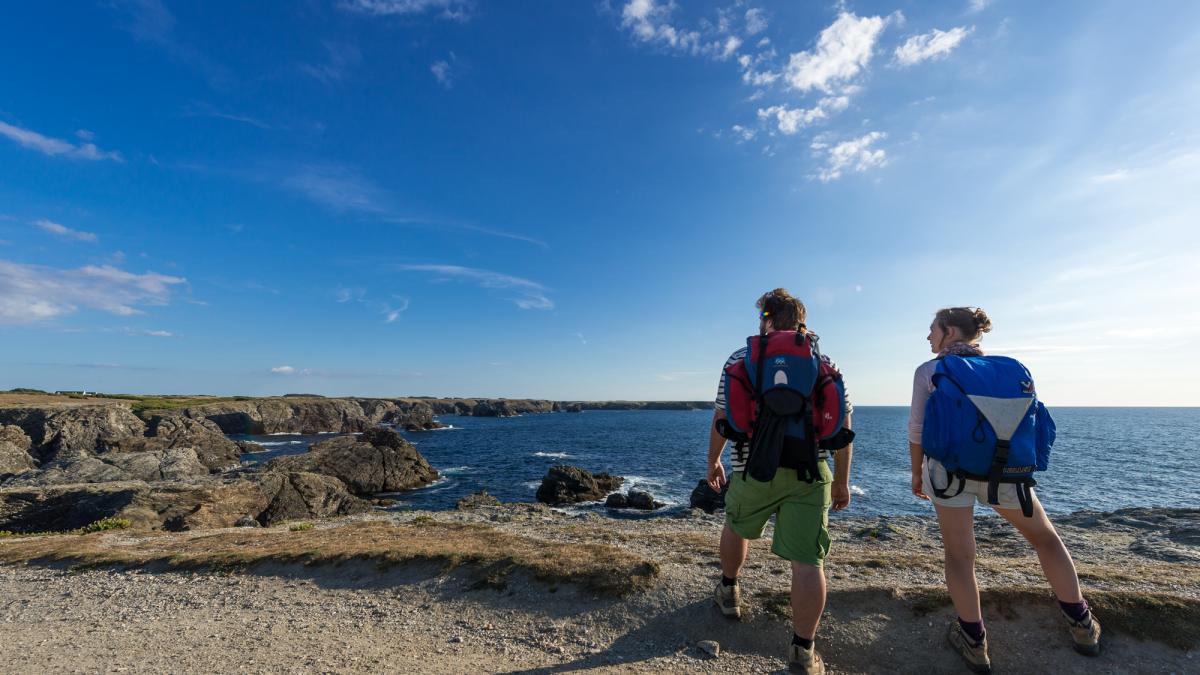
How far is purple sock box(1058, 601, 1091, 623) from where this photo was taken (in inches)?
197

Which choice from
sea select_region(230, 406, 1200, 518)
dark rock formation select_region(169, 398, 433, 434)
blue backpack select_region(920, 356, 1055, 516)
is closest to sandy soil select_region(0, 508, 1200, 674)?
blue backpack select_region(920, 356, 1055, 516)

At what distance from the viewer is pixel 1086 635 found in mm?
5078

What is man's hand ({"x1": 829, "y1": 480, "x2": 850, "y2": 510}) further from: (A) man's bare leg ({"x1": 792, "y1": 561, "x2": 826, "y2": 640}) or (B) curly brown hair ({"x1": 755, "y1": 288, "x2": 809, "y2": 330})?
(B) curly brown hair ({"x1": 755, "y1": 288, "x2": 809, "y2": 330})

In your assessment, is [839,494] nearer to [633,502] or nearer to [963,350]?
[963,350]

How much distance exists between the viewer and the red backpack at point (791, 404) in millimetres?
4578

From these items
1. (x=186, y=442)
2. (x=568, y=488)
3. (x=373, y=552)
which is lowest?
(x=186, y=442)

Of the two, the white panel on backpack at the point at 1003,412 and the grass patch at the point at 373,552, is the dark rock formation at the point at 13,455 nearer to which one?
the grass patch at the point at 373,552

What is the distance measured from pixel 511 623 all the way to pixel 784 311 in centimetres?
549

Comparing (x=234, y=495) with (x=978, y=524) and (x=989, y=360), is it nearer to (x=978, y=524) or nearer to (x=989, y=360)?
(x=989, y=360)

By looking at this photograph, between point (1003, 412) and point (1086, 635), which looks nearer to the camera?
point (1003, 412)

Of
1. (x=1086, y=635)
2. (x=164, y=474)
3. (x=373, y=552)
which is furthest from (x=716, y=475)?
(x=164, y=474)

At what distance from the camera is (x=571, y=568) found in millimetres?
8070

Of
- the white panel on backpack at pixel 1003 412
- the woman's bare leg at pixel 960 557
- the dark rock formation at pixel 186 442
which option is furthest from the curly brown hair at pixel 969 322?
the dark rock formation at pixel 186 442

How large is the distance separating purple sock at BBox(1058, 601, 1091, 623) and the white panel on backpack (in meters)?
2.20
